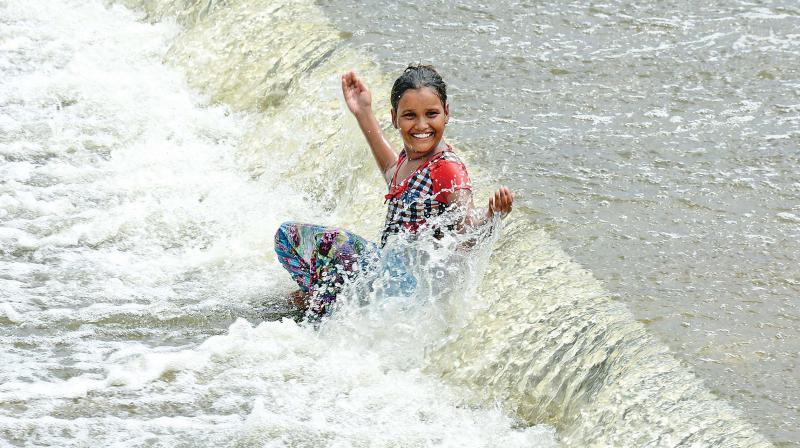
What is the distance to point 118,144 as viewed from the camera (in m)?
6.73

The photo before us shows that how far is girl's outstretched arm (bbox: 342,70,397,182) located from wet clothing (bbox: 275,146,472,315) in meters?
0.16

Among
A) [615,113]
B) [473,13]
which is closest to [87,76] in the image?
[473,13]

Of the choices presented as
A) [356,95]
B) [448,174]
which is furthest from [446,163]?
[356,95]

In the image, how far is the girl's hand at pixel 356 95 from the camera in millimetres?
4523

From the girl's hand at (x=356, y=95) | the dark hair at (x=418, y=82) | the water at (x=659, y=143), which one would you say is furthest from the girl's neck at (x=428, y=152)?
the water at (x=659, y=143)

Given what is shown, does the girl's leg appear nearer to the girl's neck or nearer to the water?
the girl's neck

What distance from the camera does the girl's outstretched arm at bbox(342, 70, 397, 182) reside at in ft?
14.6

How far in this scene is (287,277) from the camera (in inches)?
201

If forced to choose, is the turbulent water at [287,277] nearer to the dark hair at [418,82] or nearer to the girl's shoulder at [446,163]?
the girl's shoulder at [446,163]

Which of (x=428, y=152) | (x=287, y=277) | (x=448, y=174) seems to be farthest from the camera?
(x=287, y=277)

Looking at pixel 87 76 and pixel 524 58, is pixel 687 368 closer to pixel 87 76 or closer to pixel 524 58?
pixel 524 58

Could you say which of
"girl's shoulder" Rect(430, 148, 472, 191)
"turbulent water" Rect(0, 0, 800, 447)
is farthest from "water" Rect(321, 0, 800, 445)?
"girl's shoulder" Rect(430, 148, 472, 191)

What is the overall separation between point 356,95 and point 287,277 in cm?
100

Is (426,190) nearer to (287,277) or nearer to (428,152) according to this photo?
(428,152)
